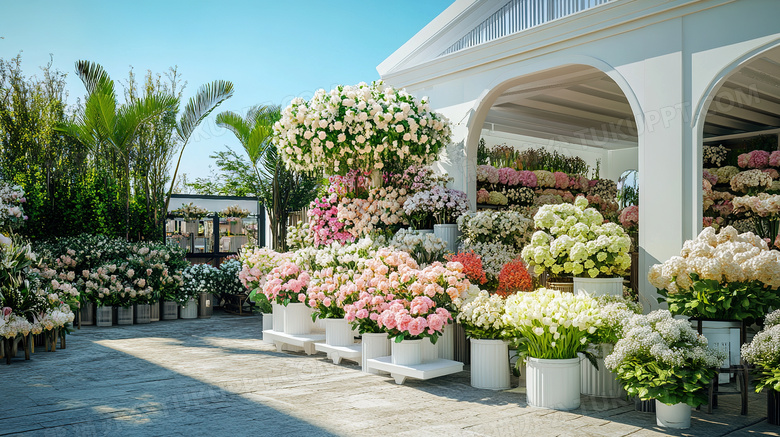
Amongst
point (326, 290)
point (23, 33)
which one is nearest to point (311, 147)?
point (326, 290)

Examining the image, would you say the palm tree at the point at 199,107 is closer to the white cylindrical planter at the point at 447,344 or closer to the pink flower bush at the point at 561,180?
the pink flower bush at the point at 561,180

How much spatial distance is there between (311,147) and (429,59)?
2.91 m

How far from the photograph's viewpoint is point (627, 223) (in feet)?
23.2

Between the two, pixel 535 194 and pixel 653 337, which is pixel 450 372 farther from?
pixel 535 194

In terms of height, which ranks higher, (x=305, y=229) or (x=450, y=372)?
(x=305, y=229)

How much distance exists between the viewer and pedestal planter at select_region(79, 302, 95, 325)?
9227mm

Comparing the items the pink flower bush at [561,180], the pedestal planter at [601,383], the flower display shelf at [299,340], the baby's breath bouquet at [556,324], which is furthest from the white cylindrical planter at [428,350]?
the pink flower bush at [561,180]

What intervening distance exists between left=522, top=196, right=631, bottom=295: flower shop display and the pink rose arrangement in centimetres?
242

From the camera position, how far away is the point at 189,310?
10.1 metres

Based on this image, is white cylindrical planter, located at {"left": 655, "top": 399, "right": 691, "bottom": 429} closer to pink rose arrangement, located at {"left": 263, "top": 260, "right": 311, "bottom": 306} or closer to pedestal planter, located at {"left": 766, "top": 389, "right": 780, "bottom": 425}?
pedestal planter, located at {"left": 766, "top": 389, "right": 780, "bottom": 425}

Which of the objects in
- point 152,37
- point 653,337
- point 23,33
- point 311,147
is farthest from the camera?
point 152,37

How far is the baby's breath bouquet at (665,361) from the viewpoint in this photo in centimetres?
380

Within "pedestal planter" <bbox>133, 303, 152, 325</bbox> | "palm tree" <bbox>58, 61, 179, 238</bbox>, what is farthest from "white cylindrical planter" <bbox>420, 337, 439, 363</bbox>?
"palm tree" <bbox>58, 61, 179, 238</bbox>

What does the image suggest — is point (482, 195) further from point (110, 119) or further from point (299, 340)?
point (110, 119)
